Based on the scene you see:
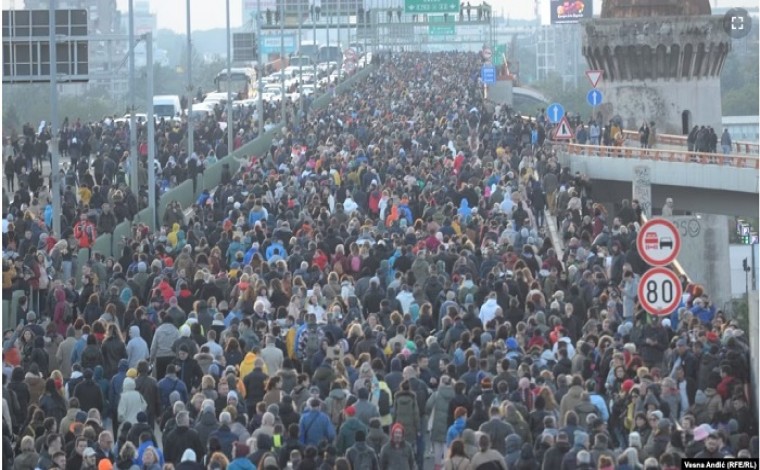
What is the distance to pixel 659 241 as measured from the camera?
22.2 m

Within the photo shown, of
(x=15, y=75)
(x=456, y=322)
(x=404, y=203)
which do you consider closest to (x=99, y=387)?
(x=456, y=322)

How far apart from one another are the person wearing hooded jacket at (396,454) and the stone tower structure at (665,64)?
6374cm

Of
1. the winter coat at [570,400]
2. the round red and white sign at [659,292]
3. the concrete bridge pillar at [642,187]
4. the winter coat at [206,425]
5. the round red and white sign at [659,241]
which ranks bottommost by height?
the concrete bridge pillar at [642,187]

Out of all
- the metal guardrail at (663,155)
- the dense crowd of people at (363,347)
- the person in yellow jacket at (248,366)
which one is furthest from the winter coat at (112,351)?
the metal guardrail at (663,155)

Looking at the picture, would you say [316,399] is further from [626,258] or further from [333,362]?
[626,258]

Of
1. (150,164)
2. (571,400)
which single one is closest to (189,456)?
(571,400)

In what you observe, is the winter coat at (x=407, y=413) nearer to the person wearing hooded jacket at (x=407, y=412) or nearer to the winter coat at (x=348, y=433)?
the person wearing hooded jacket at (x=407, y=412)

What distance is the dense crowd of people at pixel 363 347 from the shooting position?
18766mm

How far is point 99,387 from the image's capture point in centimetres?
2216

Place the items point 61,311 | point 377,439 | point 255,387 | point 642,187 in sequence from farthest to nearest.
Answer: point 642,187
point 61,311
point 255,387
point 377,439

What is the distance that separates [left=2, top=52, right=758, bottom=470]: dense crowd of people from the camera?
18.8 metres

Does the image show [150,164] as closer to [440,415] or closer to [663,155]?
[663,155]

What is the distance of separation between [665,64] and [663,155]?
23.7 meters

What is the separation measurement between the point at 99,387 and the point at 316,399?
3.13m
